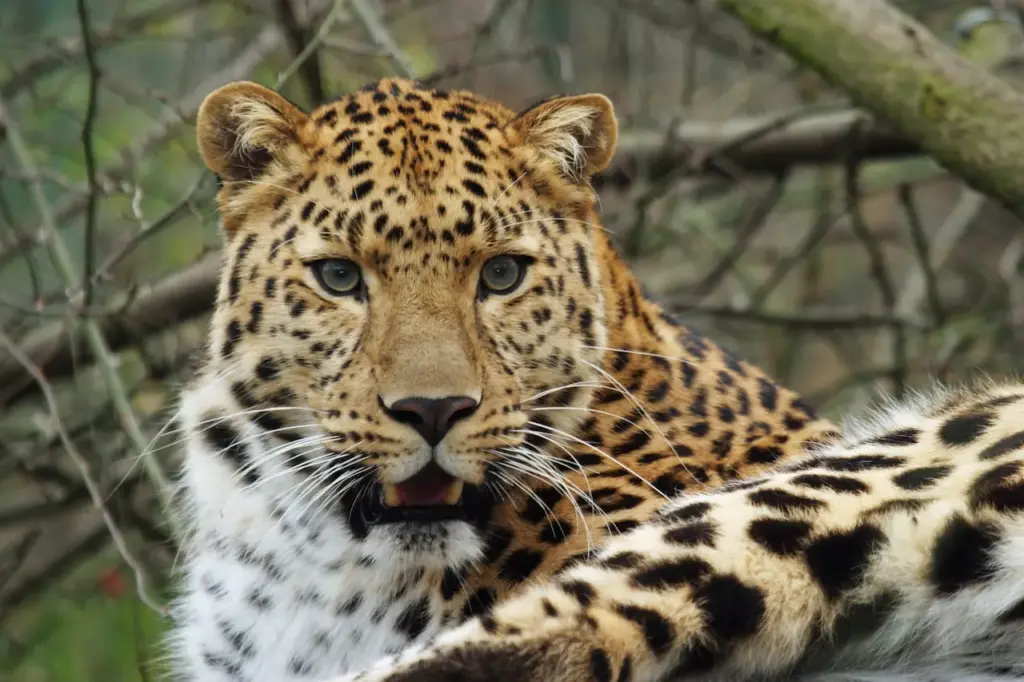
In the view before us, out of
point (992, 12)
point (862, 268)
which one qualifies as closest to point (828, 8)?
point (992, 12)

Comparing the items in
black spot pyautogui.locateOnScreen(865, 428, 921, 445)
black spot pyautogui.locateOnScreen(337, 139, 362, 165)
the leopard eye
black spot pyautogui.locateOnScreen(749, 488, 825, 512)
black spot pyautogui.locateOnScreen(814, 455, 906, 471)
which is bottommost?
black spot pyautogui.locateOnScreen(749, 488, 825, 512)

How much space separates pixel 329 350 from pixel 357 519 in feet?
1.57

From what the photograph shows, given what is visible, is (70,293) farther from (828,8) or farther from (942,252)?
(942,252)

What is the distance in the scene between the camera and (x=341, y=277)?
13.6 feet

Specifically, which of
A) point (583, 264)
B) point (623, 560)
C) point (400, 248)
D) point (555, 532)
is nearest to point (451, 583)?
point (555, 532)

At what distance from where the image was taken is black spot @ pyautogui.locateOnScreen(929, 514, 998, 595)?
3387 mm

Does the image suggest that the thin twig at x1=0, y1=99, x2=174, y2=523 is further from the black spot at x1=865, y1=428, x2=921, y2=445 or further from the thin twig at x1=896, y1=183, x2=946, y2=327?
the thin twig at x1=896, y1=183, x2=946, y2=327

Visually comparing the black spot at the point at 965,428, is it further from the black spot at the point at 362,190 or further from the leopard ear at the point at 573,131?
the black spot at the point at 362,190

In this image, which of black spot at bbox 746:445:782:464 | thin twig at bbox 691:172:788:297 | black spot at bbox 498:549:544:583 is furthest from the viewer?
thin twig at bbox 691:172:788:297

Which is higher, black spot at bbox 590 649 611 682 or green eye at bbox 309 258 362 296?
green eye at bbox 309 258 362 296

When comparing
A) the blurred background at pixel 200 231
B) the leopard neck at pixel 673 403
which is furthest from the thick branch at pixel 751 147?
the leopard neck at pixel 673 403

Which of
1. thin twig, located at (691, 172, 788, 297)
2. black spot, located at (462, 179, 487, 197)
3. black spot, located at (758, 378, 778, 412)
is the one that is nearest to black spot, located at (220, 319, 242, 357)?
black spot, located at (462, 179, 487, 197)

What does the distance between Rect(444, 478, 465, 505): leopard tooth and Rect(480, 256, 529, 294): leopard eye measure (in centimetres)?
58

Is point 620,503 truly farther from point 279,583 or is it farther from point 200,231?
point 200,231
